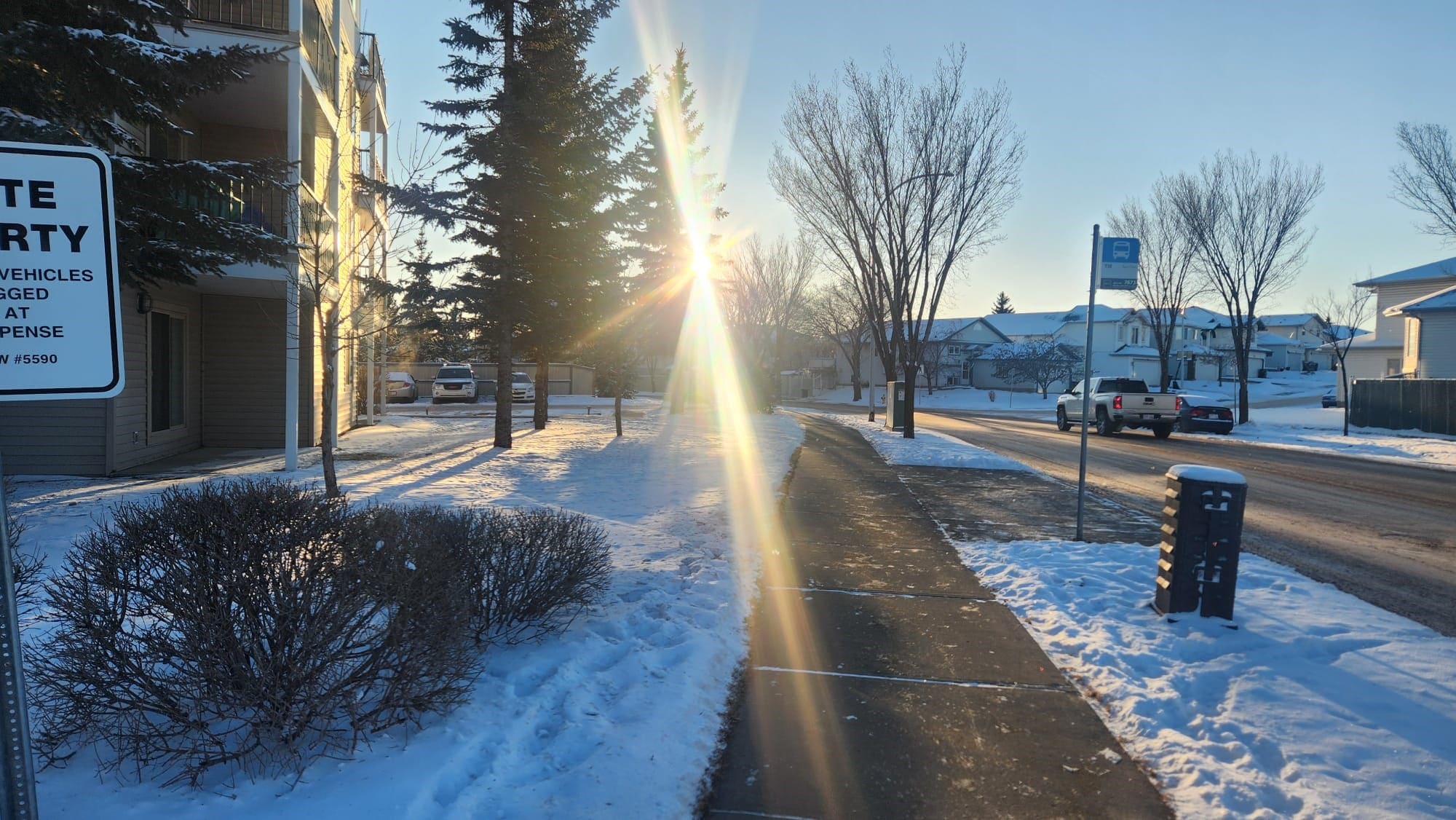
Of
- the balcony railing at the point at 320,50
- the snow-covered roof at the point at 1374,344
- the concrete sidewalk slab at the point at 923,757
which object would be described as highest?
the balcony railing at the point at 320,50

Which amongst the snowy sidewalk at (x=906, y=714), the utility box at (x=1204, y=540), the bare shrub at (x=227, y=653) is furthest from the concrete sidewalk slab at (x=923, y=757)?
the utility box at (x=1204, y=540)

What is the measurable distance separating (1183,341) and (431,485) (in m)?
72.4

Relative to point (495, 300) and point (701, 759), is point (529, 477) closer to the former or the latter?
point (495, 300)

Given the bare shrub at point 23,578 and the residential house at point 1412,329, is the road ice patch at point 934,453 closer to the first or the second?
the bare shrub at point 23,578

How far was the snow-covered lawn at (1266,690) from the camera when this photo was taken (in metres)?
3.48

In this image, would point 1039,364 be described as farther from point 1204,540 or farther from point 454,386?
point 1204,540

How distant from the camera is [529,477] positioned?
480 inches

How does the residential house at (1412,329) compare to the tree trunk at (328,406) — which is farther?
the residential house at (1412,329)

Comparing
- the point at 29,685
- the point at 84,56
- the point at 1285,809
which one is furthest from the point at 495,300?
the point at 1285,809

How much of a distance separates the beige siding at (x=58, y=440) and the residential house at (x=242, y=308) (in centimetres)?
1

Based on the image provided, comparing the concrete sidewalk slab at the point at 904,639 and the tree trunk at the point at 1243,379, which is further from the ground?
the tree trunk at the point at 1243,379

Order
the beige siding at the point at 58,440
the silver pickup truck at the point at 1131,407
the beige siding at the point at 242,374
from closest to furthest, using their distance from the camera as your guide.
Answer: the beige siding at the point at 58,440 < the beige siding at the point at 242,374 < the silver pickup truck at the point at 1131,407

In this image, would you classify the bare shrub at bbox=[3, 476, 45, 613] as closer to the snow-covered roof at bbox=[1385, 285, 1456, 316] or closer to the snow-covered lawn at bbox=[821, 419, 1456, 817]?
the snow-covered lawn at bbox=[821, 419, 1456, 817]

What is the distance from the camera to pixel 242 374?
52.9 ft
